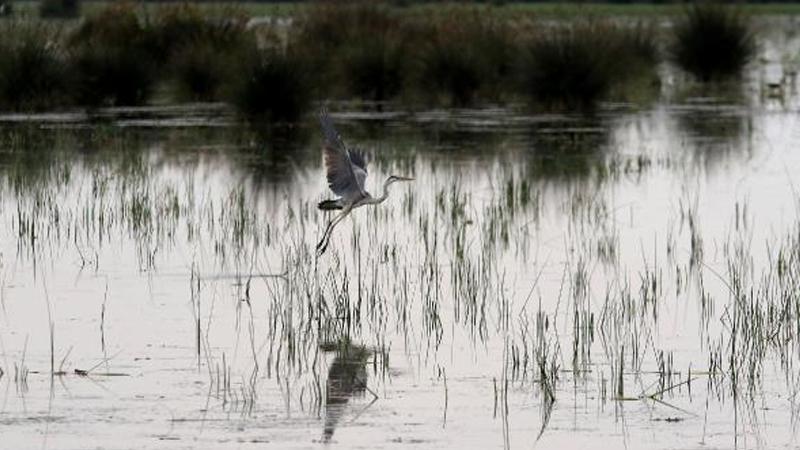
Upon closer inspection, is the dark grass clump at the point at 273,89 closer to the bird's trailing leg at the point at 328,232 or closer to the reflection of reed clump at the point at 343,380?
the bird's trailing leg at the point at 328,232

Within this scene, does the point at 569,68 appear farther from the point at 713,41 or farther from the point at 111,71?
the point at 111,71

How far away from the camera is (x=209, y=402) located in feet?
23.6

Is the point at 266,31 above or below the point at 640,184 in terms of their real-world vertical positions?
above

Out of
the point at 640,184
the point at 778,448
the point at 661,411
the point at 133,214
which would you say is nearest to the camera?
the point at 778,448

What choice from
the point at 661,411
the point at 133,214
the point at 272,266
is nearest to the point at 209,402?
the point at 661,411

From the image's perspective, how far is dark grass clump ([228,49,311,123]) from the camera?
63.7 feet

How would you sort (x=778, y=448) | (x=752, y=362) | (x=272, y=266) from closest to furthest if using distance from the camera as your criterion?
(x=778, y=448) → (x=752, y=362) → (x=272, y=266)

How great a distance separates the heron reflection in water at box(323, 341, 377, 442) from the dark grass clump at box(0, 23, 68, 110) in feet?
40.6

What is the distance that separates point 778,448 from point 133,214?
256 inches

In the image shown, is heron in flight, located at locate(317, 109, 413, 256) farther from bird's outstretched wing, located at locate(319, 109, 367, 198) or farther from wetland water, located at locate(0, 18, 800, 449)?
wetland water, located at locate(0, 18, 800, 449)

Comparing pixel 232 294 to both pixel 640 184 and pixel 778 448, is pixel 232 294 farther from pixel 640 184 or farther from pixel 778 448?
pixel 640 184

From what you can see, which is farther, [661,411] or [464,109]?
[464,109]

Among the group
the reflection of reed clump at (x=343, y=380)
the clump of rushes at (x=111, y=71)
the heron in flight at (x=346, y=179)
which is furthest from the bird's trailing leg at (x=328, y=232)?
the clump of rushes at (x=111, y=71)

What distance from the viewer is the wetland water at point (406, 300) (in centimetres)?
699
